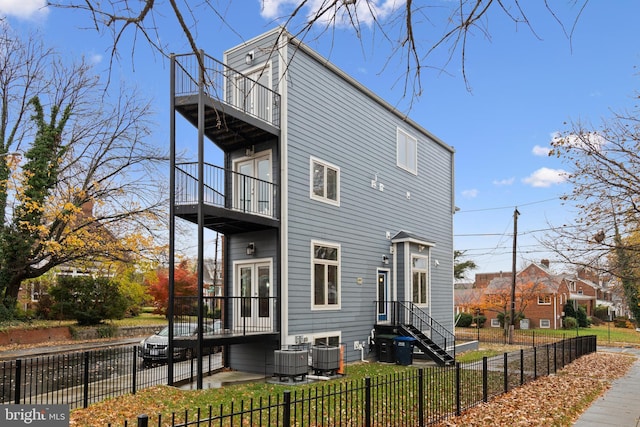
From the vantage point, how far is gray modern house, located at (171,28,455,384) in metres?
13.9

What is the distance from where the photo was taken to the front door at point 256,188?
15.0 m

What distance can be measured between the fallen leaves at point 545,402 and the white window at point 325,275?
6.14 m

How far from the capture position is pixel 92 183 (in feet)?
83.9

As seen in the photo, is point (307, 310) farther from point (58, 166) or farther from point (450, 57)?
point (58, 166)

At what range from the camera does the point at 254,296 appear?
49.3 feet

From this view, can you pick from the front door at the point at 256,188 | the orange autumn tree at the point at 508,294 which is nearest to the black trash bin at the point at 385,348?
the front door at the point at 256,188

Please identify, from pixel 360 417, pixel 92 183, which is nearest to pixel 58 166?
pixel 92 183

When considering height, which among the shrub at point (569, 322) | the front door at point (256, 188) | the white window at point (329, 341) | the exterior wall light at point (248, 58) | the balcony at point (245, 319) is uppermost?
the exterior wall light at point (248, 58)

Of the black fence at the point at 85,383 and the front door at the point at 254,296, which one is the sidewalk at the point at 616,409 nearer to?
the front door at the point at 254,296

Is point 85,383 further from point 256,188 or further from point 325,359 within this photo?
point 256,188

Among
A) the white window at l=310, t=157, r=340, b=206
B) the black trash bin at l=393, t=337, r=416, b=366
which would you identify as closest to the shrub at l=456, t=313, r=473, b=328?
the black trash bin at l=393, t=337, r=416, b=366

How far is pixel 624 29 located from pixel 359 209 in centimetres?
1068

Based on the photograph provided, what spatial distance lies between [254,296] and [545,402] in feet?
26.2

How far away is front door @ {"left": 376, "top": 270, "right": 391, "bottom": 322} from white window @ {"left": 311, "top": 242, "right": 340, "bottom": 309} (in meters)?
2.75
